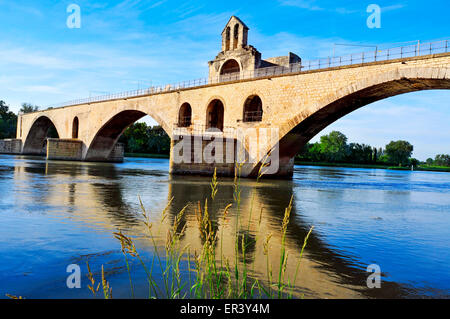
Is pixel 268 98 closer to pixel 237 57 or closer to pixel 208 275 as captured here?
pixel 237 57

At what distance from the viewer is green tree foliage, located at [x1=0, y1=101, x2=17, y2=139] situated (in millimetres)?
71369

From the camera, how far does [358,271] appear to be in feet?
15.5

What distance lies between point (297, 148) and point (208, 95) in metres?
7.81

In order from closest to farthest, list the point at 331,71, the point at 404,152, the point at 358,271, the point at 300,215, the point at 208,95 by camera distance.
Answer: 1. the point at 358,271
2. the point at 300,215
3. the point at 331,71
4. the point at 208,95
5. the point at 404,152

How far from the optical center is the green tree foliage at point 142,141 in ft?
222

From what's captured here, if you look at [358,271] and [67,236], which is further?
[67,236]

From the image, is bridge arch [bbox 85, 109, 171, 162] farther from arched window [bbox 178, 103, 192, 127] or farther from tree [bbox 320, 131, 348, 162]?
tree [bbox 320, 131, 348, 162]

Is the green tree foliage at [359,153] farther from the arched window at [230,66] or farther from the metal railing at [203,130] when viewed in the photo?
the metal railing at [203,130]

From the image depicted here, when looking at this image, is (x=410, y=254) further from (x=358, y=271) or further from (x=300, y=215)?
(x=300, y=215)

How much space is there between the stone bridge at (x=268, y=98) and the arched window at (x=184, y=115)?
0.09 m

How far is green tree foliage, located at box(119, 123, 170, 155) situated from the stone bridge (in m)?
29.3

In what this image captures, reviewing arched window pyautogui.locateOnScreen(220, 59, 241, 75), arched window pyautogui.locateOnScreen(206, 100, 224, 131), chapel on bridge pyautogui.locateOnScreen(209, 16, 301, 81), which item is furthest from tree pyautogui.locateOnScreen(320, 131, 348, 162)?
arched window pyautogui.locateOnScreen(206, 100, 224, 131)
